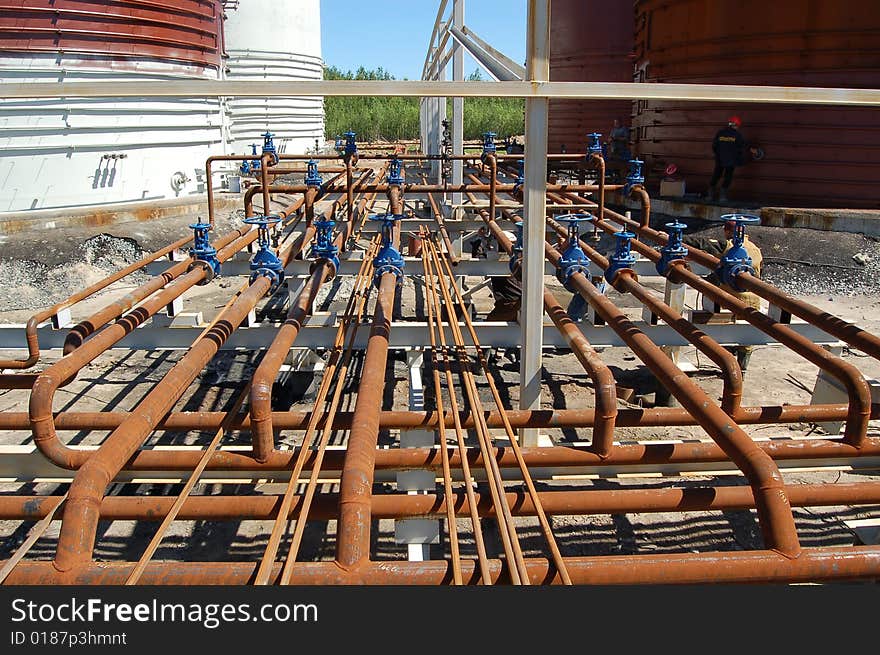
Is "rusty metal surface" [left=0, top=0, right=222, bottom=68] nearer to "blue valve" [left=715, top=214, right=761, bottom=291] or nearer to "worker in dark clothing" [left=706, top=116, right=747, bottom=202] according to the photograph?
"worker in dark clothing" [left=706, top=116, right=747, bottom=202]

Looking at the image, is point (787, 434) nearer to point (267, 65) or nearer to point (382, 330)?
point (382, 330)

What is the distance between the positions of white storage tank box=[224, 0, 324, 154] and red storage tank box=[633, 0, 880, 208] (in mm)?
11649

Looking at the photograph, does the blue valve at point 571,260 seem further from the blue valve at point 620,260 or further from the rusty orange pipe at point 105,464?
the rusty orange pipe at point 105,464

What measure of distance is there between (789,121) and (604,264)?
7556 millimetres

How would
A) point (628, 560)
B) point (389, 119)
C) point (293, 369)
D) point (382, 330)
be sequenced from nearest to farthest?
1. point (628, 560)
2. point (382, 330)
3. point (293, 369)
4. point (389, 119)

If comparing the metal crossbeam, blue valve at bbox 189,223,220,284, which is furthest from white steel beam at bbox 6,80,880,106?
blue valve at bbox 189,223,220,284

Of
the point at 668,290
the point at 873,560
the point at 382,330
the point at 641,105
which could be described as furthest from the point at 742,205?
the point at 873,560

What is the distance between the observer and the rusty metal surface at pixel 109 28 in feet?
36.2

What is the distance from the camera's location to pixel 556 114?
18047mm

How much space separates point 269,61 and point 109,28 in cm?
826

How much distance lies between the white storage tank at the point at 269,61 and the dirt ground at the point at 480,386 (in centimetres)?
724

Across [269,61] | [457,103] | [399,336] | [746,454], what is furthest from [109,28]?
[746,454]

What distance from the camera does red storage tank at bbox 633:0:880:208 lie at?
33.3 ft

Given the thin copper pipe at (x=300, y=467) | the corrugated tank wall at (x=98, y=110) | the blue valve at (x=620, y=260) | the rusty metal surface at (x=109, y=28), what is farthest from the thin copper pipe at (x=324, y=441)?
the rusty metal surface at (x=109, y=28)
